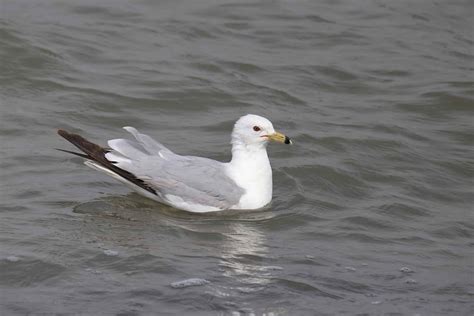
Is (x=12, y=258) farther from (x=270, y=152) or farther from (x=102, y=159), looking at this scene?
(x=270, y=152)

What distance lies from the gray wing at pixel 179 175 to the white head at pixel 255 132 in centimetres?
35

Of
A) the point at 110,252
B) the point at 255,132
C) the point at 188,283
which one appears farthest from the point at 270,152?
the point at 188,283

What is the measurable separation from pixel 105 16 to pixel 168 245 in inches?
243

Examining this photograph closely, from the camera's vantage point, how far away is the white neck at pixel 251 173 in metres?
8.48

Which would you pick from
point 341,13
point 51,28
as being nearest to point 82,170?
point 51,28

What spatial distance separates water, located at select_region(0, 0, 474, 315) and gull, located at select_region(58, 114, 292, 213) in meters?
0.17

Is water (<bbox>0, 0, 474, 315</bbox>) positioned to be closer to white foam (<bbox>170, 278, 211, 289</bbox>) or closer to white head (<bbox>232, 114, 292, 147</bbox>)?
white foam (<bbox>170, 278, 211, 289</bbox>)

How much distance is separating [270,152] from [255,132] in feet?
4.44

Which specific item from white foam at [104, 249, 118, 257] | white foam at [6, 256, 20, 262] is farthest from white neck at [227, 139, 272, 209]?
A: white foam at [6, 256, 20, 262]

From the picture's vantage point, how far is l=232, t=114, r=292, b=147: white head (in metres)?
8.59

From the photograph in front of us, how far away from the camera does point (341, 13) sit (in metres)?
14.1

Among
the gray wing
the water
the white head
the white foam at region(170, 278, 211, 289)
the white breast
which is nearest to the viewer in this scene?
the white foam at region(170, 278, 211, 289)

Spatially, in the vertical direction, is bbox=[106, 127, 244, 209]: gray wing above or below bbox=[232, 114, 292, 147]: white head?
below

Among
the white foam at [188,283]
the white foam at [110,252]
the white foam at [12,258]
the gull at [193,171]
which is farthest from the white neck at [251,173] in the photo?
the white foam at [12,258]
